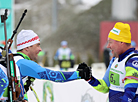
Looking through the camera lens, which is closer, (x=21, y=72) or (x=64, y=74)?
(x=21, y=72)

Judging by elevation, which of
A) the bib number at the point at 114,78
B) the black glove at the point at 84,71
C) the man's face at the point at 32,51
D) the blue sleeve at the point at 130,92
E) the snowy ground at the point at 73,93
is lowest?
the snowy ground at the point at 73,93

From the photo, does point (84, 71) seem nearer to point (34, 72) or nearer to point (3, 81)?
point (34, 72)

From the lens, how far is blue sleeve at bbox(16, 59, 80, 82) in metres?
2.96

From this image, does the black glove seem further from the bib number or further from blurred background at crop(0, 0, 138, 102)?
blurred background at crop(0, 0, 138, 102)

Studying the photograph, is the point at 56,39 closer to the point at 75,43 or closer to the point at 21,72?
the point at 75,43

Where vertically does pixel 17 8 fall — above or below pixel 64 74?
above

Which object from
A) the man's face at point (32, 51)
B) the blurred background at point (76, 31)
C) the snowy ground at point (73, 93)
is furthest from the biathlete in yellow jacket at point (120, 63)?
the snowy ground at point (73, 93)

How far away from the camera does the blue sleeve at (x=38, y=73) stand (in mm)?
2963

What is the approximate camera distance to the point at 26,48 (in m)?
3.27

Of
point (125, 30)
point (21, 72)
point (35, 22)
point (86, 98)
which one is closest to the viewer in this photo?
point (21, 72)

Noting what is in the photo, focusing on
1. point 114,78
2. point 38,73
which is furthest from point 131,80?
point 38,73

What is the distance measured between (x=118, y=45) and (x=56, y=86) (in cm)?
225

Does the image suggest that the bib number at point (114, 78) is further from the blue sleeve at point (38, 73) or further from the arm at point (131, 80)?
the blue sleeve at point (38, 73)

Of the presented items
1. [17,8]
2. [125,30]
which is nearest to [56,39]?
[125,30]
